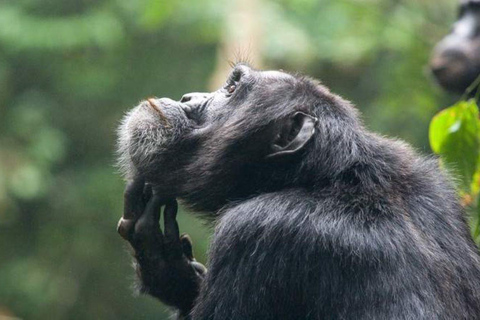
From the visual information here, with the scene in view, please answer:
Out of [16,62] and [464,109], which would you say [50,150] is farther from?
[464,109]

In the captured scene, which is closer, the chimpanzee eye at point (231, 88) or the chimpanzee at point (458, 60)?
the chimpanzee eye at point (231, 88)

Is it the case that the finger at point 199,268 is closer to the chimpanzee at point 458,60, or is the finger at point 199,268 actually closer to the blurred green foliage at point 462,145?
the blurred green foliage at point 462,145

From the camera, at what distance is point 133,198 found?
5.70 meters

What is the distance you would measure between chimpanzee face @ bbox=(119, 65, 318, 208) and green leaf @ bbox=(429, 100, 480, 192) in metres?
1.17

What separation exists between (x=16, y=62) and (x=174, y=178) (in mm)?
12349

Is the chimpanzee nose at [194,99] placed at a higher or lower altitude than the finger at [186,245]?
higher

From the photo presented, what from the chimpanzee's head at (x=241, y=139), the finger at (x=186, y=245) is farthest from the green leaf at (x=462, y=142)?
the finger at (x=186, y=245)

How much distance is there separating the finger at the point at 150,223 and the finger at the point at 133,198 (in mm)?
48

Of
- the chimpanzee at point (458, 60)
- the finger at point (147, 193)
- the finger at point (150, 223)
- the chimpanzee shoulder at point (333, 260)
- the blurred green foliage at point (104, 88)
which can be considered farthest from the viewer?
the blurred green foliage at point (104, 88)

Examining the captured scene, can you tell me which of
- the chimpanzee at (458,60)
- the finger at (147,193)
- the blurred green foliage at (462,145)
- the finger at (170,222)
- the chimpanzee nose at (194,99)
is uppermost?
the chimpanzee at (458,60)

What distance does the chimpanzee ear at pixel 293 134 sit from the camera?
211 inches

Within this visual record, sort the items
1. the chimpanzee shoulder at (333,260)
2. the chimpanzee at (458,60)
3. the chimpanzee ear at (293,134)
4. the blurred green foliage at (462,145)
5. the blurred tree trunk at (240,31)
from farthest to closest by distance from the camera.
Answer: the blurred tree trunk at (240,31), the chimpanzee at (458,60), the blurred green foliage at (462,145), the chimpanzee ear at (293,134), the chimpanzee shoulder at (333,260)

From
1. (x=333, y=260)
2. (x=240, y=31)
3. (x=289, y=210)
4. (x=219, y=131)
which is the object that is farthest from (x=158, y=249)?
(x=240, y=31)

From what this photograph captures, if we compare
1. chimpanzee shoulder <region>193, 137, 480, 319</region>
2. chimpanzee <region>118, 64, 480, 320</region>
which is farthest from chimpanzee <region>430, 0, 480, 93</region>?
chimpanzee shoulder <region>193, 137, 480, 319</region>
